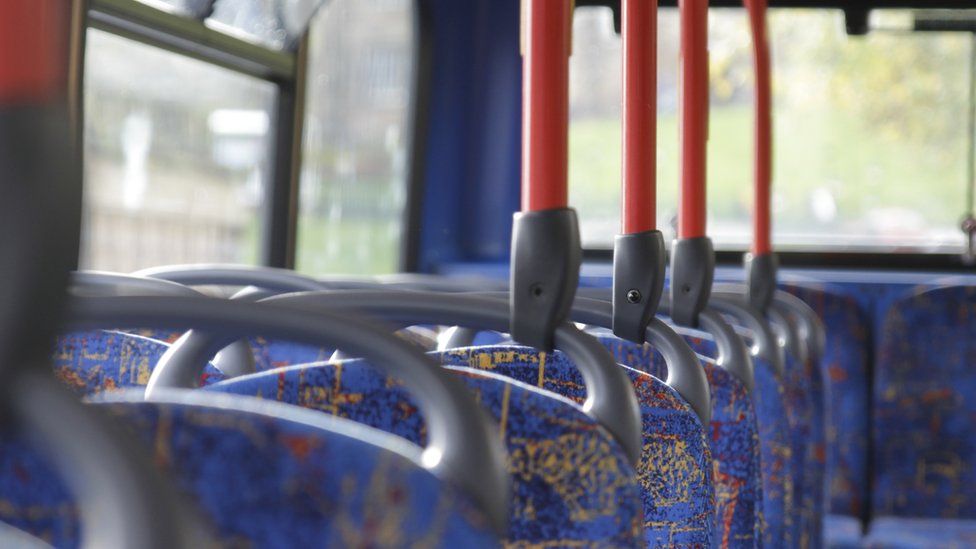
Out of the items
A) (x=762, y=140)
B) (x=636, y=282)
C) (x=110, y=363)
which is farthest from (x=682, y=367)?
(x=762, y=140)

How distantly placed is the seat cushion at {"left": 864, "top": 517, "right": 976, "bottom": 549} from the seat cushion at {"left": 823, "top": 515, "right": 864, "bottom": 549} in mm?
24

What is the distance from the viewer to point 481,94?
3377 millimetres

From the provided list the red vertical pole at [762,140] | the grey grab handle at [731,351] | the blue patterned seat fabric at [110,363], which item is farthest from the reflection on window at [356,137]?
the blue patterned seat fabric at [110,363]

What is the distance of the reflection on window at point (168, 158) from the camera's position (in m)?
1.99

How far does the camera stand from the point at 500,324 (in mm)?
740

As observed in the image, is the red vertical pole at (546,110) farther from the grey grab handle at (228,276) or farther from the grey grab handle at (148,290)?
the grey grab handle at (228,276)

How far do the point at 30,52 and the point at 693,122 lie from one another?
1.00 meters

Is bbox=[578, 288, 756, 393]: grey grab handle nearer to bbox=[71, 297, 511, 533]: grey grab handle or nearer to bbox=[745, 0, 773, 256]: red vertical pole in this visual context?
bbox=[745, 0, 773, 256]: red vertical pole

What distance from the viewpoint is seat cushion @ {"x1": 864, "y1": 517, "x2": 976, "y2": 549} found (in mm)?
2318

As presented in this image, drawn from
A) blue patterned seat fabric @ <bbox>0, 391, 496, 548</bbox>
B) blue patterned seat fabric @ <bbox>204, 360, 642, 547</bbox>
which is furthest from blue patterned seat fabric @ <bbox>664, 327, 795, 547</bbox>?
blue patterned seat fabric @ <bbox>0, 391, 496, 548</bbox>

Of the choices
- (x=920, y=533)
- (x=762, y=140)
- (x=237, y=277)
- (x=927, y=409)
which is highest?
(x=762, y=140)

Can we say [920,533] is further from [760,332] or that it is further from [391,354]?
[391,354]

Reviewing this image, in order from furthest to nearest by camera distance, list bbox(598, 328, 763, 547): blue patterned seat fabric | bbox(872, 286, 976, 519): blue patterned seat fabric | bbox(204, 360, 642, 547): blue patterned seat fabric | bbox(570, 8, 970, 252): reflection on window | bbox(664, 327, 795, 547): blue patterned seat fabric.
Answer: bbox(570, 8, 970, 252): reflection on window < bbox(872, 286, 976, 519): blue patterned seat fabric < bbox(664, 327, 795, 547): blue patterned seat fabric < bbox(598, 328, 763, 547): blue patterned seat fabric < bbox(204, 360, 642, 547): blue patterned seat fabric

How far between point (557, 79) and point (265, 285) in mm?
823
